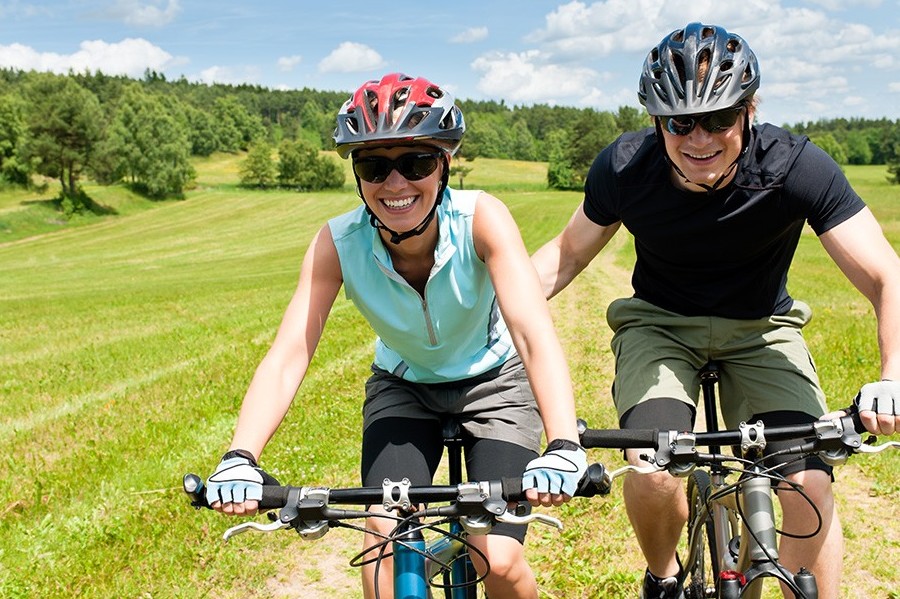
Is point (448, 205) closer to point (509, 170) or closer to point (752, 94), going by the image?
point (752, 94)

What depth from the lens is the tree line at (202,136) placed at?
2589 inches

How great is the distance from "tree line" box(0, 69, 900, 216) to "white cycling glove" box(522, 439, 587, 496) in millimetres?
8451

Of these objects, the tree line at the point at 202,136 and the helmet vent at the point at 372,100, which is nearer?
the helmet vent at the point at 372,100

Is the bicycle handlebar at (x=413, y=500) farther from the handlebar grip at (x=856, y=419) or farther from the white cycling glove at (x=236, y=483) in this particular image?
the handlebar grip at (x=856, y=419)

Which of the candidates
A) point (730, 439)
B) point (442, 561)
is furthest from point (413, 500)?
point (730, 439)

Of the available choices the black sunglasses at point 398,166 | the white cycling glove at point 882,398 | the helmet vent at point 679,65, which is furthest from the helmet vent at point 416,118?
the white cycling glove at point 882,398

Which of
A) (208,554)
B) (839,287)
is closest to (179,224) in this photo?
(839,287)

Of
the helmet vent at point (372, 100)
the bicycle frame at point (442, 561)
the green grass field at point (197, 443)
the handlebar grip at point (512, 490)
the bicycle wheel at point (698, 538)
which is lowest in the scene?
the green grass field at point (197, 443)

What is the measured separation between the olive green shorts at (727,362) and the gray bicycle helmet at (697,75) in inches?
42.4

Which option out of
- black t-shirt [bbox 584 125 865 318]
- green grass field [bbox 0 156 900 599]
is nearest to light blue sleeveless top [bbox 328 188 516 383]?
black t-shirt [bbox 584 125 865 318]

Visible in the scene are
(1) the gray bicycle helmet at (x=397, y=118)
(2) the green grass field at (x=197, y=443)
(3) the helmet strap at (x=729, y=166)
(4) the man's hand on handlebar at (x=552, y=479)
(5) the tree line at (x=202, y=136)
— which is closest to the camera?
(4) the man's hand on handlebar at (x=552, y=479)

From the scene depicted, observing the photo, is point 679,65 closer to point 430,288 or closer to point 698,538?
point 430,288

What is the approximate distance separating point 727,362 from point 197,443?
209 inches

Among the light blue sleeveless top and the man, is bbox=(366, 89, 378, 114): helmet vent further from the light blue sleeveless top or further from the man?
the man
